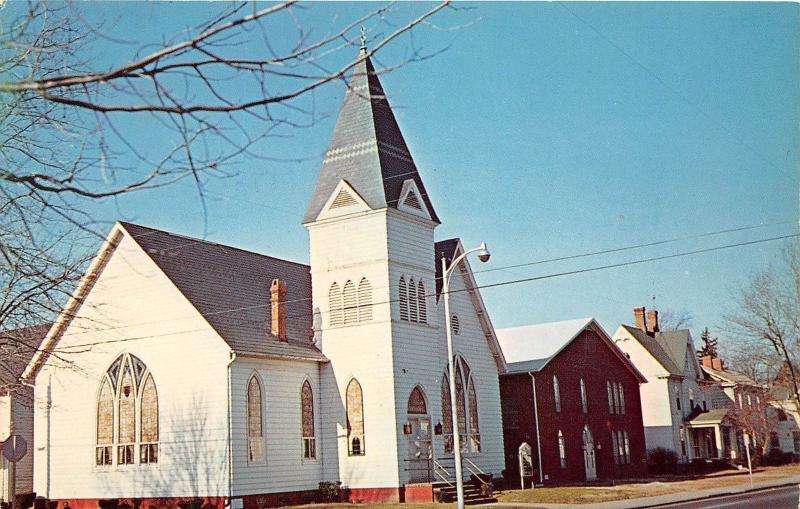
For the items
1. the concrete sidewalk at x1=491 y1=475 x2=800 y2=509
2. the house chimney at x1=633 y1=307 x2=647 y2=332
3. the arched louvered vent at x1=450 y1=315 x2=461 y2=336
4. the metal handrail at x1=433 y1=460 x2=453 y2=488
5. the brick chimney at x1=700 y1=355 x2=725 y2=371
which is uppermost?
the house chimney at x1=633 y1=307 x2=647 y2=332

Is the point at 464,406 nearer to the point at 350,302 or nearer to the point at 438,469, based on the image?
the point at 438,469

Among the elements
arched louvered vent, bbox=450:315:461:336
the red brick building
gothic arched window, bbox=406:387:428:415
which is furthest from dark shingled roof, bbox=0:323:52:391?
the red brick building

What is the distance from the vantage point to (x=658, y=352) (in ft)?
233

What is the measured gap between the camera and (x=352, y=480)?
3503 cm

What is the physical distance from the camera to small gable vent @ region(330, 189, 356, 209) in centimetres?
3631

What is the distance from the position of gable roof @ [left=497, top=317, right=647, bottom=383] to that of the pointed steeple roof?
43.3 ft

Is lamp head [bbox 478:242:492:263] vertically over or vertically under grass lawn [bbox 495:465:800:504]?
over

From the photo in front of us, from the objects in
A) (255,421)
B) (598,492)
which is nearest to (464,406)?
(598,492)

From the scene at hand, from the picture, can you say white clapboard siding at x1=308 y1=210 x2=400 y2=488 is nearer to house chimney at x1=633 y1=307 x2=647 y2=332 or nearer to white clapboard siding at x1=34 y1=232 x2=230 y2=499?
white clapboard siding at x1=34 y1=232 x2=230 y2=499

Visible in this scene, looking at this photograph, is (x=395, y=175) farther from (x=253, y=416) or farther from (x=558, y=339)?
(x=558, y=339)

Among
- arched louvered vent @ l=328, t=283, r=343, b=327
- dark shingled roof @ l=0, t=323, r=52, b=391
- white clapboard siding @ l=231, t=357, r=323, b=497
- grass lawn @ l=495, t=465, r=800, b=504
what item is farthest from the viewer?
arched louvered vent @ l=328, t=283, r=343, b=327

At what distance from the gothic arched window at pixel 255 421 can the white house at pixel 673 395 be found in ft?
134

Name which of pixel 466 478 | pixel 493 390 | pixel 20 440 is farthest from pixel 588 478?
pixel 20 440

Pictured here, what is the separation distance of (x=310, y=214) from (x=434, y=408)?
358 inches
